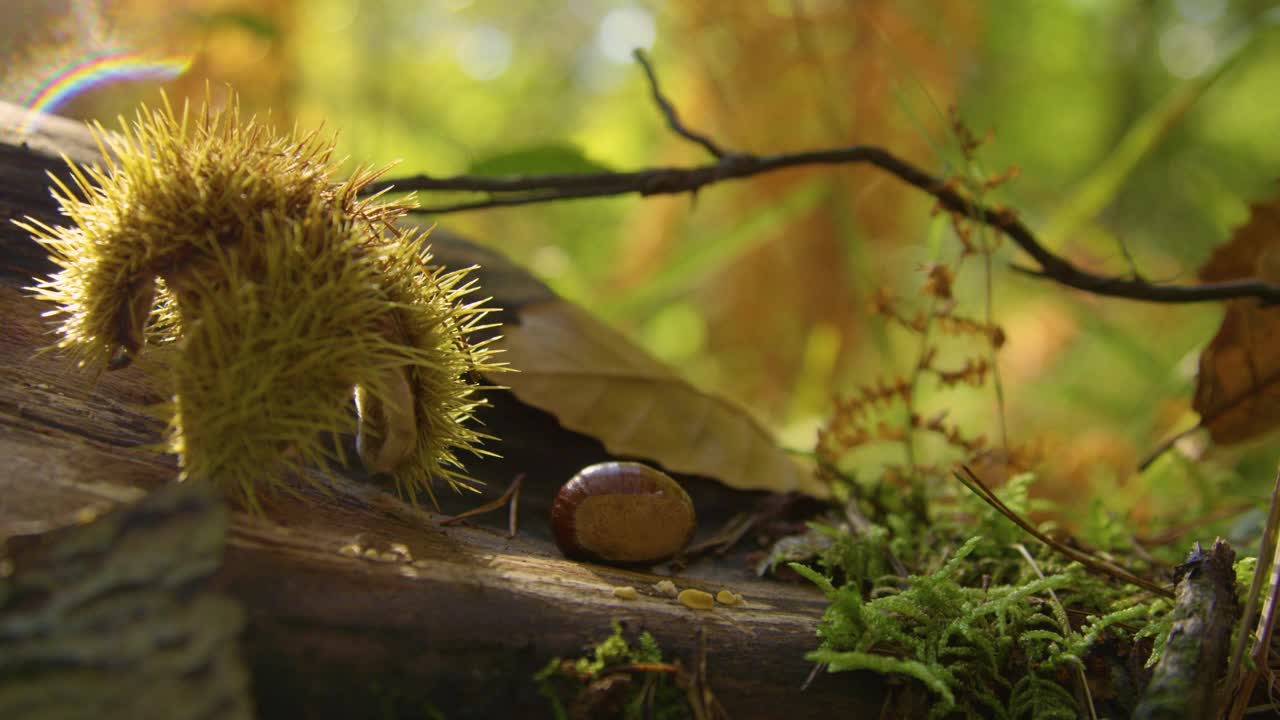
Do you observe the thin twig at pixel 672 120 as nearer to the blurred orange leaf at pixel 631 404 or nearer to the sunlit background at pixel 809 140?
the sunlit background at pixel 809 140

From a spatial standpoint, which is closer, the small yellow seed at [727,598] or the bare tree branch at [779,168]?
the small yellow seed at [727,598]

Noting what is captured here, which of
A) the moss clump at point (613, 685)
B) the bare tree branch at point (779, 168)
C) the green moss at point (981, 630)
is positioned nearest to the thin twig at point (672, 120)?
the bare tree branch at point (779, 168)

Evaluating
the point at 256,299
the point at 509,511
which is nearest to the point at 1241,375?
the point at 509,511

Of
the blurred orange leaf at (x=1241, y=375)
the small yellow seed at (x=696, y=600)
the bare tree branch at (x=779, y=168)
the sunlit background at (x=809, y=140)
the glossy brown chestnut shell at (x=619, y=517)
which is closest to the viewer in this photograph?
the small yellow seed at (x=696, y=600)

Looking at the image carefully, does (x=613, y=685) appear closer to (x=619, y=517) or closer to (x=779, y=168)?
(x=619, y=517)

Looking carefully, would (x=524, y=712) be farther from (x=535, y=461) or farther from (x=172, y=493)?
(x=535, y=461)

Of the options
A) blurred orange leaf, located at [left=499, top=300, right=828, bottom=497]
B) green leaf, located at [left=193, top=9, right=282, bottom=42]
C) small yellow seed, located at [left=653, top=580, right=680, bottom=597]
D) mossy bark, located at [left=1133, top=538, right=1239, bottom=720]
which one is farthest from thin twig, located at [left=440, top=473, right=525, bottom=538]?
green leaf, located at [left=193, top=9, right=282, bottom=42]
